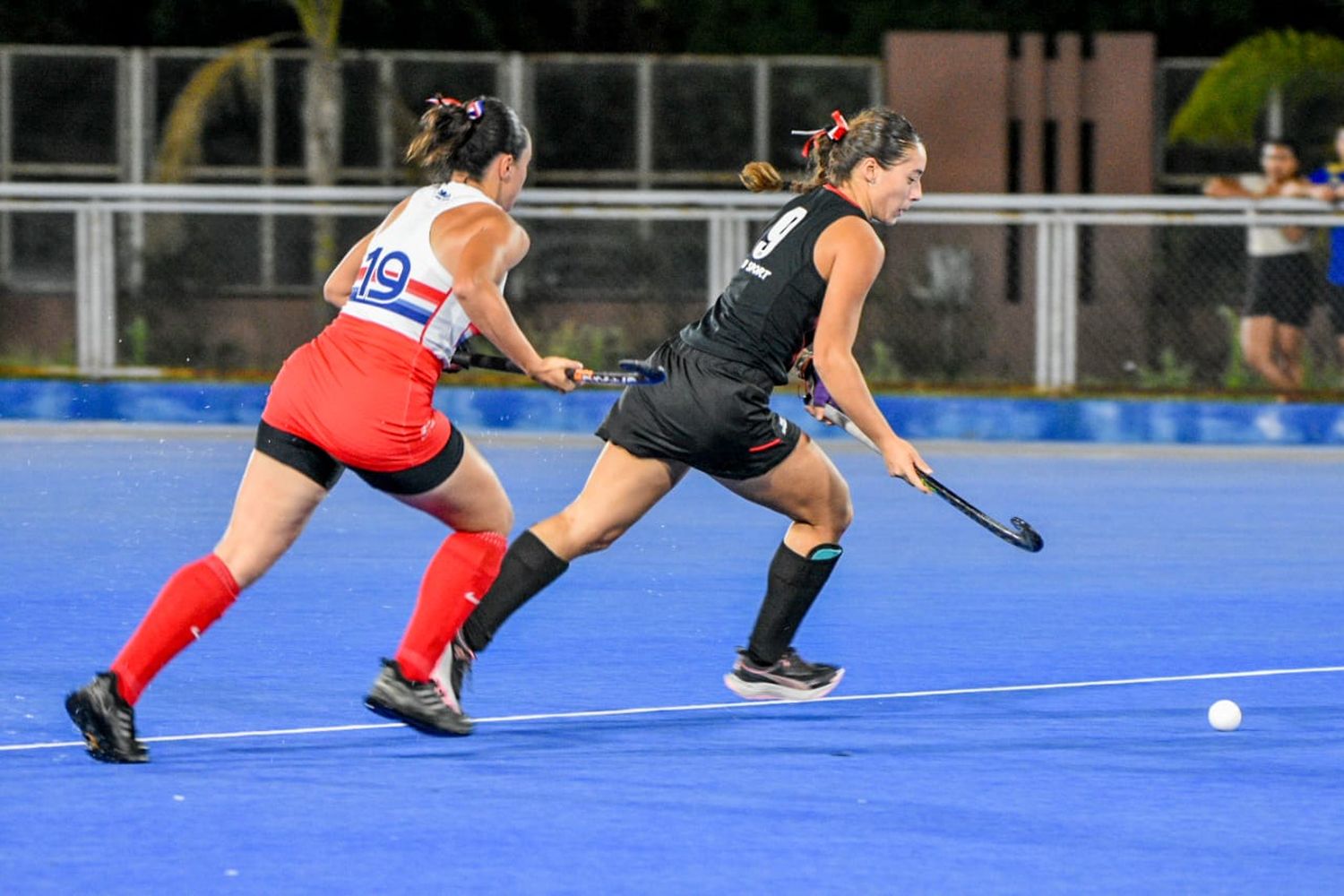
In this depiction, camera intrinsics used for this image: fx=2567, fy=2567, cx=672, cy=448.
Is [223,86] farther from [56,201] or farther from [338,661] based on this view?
[338,661]

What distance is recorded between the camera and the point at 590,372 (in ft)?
20.0

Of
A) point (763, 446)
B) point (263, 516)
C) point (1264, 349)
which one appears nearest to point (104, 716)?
point (263, 516)

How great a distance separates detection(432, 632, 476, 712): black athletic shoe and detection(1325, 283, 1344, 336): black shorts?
35.9 ft

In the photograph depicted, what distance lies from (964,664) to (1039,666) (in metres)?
0.22

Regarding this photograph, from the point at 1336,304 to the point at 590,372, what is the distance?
11143mm

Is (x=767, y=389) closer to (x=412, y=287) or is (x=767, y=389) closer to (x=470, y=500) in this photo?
(x=470, y=500)

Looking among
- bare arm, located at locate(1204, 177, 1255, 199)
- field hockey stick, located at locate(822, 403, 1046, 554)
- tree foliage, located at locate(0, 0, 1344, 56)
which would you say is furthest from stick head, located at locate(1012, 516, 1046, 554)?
tree foliage, located at locate(0, 0, 1344, 56)

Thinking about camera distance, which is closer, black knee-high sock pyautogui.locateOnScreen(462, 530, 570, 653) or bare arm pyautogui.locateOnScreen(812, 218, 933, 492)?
bare arm pyautogui.locateOnScreen(812, 218, 933, 492)

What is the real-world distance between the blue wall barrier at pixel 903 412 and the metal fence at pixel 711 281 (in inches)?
8.4

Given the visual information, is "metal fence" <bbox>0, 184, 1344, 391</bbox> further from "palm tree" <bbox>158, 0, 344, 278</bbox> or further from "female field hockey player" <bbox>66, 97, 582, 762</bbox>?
"female field hockey player" <bbox>66, 97, 582, 762</bbox>

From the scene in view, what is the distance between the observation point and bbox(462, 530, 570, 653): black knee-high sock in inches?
257

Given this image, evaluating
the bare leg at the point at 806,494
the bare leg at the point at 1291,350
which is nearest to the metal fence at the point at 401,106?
the bare leg at the point at 1291,350

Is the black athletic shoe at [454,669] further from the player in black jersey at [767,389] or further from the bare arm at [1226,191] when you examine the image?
the bare arm at [1226,191]

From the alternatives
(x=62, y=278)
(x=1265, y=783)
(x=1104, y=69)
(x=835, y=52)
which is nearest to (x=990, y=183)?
(x=1104, y=69)
